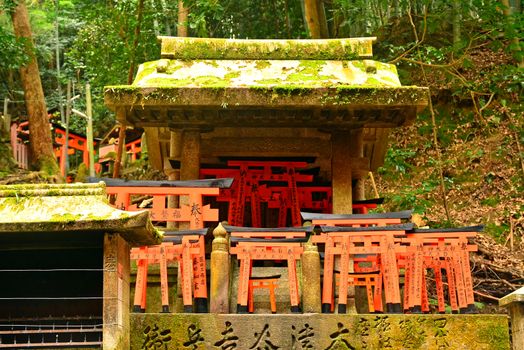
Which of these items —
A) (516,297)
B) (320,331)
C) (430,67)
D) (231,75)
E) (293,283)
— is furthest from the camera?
(430,67)

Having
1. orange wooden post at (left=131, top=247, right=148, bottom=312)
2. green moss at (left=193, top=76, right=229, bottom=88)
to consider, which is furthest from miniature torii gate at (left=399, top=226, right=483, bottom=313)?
green moss at (left=193, top=76, right=229, bottom=88)

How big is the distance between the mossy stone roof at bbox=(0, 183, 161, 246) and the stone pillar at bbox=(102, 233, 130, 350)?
0.52 ft

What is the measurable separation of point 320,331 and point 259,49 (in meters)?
5.58

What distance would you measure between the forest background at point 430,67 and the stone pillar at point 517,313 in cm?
775

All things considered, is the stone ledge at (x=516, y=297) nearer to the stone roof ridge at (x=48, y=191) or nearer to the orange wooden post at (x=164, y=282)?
the orange wooden post at (x=164, y=282)

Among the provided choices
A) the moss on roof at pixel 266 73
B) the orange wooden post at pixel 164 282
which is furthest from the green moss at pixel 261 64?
the orange wooden post at pixel 164 282

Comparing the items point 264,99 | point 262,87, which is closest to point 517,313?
point 264,99

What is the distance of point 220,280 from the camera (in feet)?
30.3

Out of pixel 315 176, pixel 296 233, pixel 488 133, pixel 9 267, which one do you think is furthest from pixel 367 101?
pixel 488 133

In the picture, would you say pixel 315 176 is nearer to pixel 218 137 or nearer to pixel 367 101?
pixel 218 137

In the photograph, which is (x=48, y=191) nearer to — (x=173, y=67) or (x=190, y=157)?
A: (x=190, y=157)

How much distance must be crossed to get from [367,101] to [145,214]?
449cm

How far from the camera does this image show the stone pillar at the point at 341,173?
1198 cm

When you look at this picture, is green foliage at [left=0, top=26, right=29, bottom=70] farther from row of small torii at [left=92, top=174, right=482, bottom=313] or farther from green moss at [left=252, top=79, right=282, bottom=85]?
row of small torii at [left=92, top=174, right=482, bottom=313]
